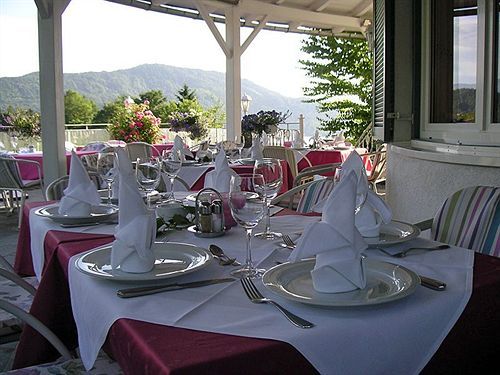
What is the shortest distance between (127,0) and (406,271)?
20.9 feet

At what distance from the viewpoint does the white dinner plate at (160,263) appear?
1.21 metres

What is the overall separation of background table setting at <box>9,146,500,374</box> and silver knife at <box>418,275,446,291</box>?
0.05 ft

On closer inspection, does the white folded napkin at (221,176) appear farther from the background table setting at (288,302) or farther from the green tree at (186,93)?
the green tree at (186,93)

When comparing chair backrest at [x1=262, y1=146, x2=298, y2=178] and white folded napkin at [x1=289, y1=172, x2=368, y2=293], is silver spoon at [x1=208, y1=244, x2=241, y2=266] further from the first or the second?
chair backrest at [x1=262, y1=146, x2=298, y2=178]

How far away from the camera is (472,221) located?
1.84 meters

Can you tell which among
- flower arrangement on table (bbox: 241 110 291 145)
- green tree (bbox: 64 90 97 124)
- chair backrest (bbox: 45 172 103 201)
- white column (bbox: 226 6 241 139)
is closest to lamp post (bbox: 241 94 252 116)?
white column (bbox: 226 6 241 139)

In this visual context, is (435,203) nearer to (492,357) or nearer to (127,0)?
(492,357)

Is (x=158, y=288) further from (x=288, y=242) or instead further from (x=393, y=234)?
(x=393, y=234)

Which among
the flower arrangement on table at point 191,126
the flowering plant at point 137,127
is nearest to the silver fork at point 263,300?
the flower arrangement on table at point 191,126

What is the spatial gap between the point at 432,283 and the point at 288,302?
322mm

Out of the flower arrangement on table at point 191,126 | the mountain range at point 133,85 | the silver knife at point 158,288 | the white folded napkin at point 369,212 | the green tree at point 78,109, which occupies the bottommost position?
the silver knife at point 158,288

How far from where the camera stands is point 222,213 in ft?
5.58

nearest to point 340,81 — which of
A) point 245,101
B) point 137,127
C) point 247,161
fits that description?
point 245,101

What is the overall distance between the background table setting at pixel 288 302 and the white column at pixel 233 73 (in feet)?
20.3
